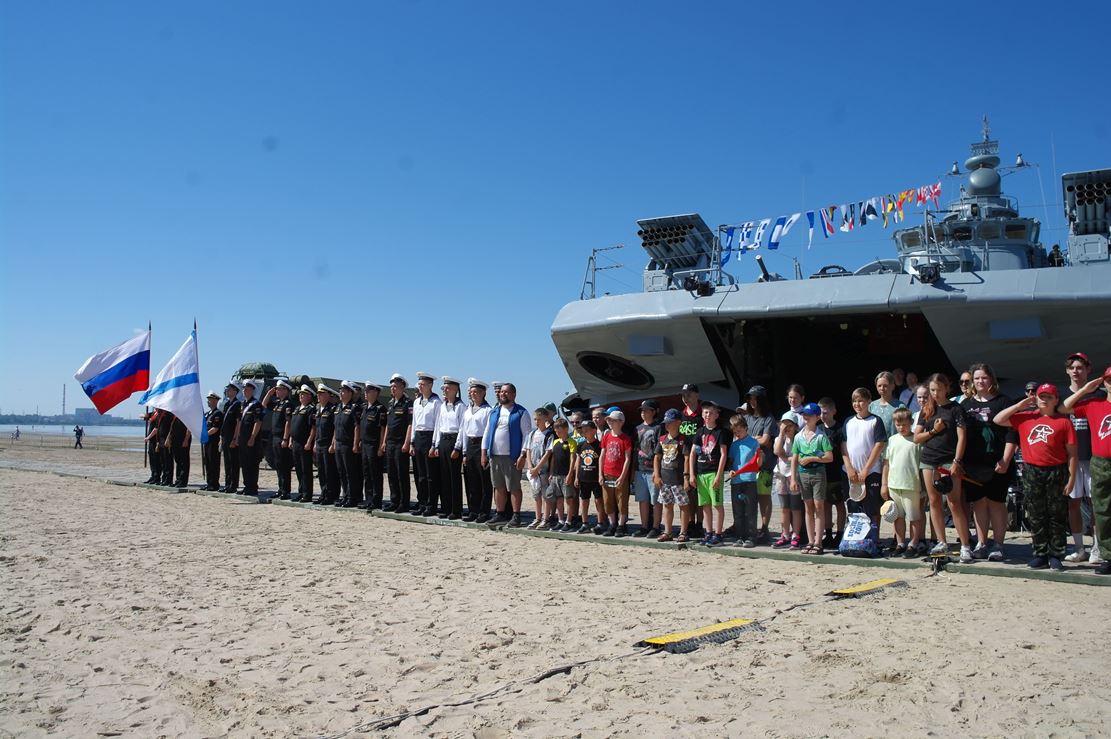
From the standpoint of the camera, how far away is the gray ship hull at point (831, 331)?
379 inches

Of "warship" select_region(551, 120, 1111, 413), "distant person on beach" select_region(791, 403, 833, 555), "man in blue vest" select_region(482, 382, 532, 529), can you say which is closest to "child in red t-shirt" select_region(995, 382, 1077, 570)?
"distant person on beach" select_region(791, 403, 833, 555)

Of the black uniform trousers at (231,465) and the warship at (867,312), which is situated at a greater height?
the warship at (867,312)

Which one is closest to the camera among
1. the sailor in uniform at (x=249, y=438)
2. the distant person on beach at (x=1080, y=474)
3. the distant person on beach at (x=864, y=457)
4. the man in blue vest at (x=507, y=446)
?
the distant person on beach at (x=1080, y=474)

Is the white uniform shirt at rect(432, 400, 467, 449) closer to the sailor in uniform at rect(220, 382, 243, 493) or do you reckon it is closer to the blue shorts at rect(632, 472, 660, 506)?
the blue shorts at rect(632, 472, 660, 506)

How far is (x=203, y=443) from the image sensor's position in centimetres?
1309

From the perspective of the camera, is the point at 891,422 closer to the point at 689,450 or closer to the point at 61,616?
the point at 689,450

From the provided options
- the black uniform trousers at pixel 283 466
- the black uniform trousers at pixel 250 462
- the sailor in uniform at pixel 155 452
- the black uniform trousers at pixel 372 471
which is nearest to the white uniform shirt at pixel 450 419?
the black uniform trousers at pixel 372 471

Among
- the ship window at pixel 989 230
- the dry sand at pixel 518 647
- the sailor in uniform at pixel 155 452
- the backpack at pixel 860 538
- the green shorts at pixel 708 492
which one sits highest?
the ship window at pixel 989 230

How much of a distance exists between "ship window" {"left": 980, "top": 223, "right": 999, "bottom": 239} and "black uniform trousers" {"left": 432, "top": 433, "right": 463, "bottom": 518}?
28.5ft

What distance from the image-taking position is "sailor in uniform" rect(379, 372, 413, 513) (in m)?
10.0

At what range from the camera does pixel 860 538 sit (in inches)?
260

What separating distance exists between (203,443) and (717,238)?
8.06m

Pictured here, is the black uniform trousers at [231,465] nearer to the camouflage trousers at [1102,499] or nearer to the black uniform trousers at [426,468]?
the black uniform trousers at [426,468]

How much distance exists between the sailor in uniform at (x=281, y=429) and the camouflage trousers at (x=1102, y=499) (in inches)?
369
